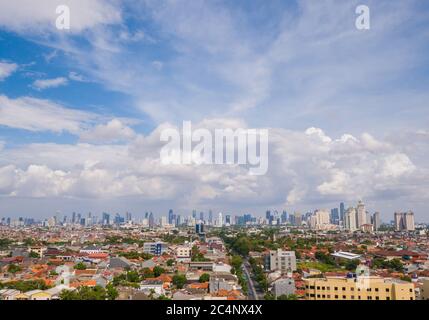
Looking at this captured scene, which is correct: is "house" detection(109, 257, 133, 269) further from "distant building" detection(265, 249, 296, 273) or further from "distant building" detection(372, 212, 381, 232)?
"distant building" detection(372, 212, 381, 232)

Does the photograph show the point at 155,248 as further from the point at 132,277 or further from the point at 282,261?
the point at 132,277

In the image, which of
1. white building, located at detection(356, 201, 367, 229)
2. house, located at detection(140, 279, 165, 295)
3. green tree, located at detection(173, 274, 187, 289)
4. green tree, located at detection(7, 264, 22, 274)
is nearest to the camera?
house, located at detection(140, 279, 165, 295)

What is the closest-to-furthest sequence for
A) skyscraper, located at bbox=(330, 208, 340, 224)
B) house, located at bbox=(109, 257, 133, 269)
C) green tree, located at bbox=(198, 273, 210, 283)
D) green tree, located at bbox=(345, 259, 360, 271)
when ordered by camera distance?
green tree, located at bbox=(198, 273, 210, 283), green tree, located at bbox=(345, 259, 360, 271), house, located at bbox=(109, 257, 133, 269), skyscraper, located at bbox=(330, 208, 340, 224)

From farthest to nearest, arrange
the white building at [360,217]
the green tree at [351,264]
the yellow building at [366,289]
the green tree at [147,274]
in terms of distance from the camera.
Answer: the white building at [360,217]
the green tree at [351,264]
the green tree at [147,274]
the yellow building at [366,289]

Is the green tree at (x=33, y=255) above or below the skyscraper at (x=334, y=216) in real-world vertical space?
below

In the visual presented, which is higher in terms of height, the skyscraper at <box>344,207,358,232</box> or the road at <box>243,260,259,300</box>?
the skyscraper at <box>344,207,358,232</box>

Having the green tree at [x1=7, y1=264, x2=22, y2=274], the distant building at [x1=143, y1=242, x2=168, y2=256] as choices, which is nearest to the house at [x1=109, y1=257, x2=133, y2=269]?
the green tree at [x1=7, y1=264, x2=22, y2=274]

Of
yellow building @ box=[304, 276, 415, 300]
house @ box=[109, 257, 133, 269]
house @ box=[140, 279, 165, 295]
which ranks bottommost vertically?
house @ box=[109, 257, 133, 269]

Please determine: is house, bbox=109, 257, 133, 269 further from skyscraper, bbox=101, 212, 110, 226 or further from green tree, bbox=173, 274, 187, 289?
skyscraper, bbox=101, 212, 110, 226

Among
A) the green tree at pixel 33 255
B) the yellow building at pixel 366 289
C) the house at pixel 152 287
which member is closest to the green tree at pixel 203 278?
the house at pixel 152 287

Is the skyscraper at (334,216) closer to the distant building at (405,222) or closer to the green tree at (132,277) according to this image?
the distant building at (405,222)

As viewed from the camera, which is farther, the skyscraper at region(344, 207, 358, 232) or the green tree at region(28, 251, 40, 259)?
the skyscraper at region(344, 207, 358, 232)
